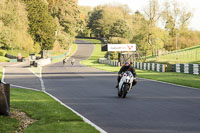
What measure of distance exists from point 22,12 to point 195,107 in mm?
59692

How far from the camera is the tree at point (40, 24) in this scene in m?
91.1

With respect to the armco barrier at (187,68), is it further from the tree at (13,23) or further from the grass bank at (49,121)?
the tree at (13,23)

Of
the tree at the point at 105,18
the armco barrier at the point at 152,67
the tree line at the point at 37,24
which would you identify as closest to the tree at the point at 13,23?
the tree line at the point at 37,24

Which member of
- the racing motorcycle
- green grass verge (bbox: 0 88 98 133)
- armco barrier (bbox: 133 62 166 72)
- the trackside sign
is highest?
the trackside sign

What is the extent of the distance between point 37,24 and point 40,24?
69cm

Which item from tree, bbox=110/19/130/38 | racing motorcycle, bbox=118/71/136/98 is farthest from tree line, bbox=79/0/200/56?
racing motorcycle, bbox=118/71/136/98

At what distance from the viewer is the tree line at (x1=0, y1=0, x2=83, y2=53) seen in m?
66.6

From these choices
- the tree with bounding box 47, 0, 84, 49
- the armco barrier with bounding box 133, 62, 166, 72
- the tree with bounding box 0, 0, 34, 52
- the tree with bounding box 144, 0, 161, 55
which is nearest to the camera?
the armco barrier with bounding box 133, 62, 166, 72

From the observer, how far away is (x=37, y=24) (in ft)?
304

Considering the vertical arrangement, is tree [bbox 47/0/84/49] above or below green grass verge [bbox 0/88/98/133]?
above

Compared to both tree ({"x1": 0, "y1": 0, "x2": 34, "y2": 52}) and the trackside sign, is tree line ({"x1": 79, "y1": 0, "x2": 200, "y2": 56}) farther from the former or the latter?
tree ({"x1": 0, "y1": 0, "x2": 34, "y2": 52})

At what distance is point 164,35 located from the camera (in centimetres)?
8662

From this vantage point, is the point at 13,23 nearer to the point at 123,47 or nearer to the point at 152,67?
the point at 123,47

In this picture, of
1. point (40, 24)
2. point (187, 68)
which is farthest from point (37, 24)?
point (187, 68)
